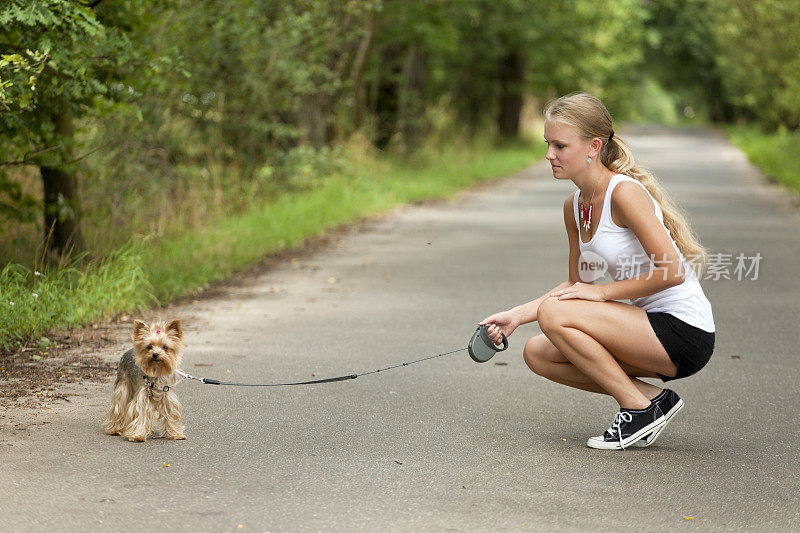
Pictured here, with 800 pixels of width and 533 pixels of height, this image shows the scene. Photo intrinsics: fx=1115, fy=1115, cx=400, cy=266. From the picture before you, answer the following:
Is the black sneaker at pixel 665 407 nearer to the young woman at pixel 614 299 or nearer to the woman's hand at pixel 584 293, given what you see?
the young woman at pixel 614 299

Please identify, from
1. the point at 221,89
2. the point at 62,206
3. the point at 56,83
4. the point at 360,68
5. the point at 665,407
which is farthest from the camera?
the point at 360,68

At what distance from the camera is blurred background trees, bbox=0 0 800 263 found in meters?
9.05

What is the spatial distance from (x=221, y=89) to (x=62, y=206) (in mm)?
6262

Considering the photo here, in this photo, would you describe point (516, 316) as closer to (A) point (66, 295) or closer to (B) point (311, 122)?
(A) point (66, 295)

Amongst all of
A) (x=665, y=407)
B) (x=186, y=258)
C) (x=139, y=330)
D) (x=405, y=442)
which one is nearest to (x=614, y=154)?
(x=665, y=407)

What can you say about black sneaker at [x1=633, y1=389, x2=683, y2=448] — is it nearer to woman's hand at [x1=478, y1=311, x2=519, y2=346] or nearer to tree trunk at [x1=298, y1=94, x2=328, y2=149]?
woman's hand at [x1=478, y1=311, x2=519, y2=346]

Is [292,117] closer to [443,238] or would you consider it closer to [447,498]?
[443,238]

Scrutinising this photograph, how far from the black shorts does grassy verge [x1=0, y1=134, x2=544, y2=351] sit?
4.31m

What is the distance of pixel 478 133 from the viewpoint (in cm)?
3753

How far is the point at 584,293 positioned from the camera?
5.33m

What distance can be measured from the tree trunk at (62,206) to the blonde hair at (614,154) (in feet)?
20.6

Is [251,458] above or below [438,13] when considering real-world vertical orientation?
below

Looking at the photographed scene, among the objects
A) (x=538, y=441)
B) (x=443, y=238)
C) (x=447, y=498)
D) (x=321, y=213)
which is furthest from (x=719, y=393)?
(x=321, y=213)

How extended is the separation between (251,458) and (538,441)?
1.45 metres
